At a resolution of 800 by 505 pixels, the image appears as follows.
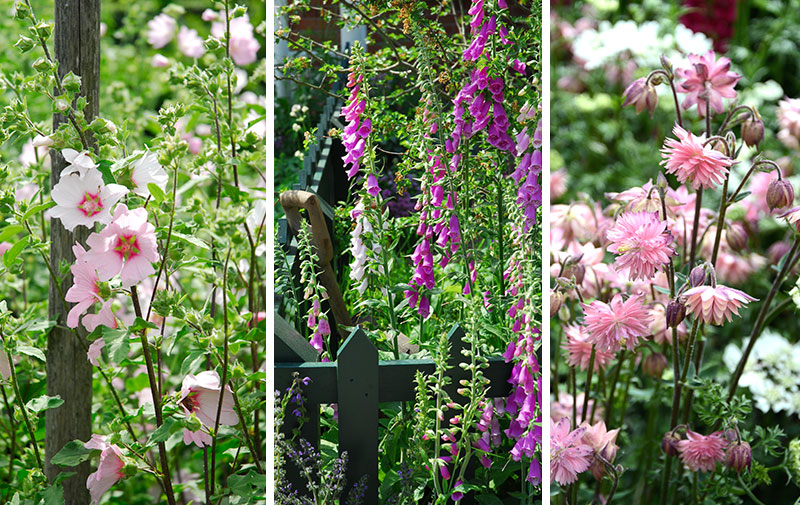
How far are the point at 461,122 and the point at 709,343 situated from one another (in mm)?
1147

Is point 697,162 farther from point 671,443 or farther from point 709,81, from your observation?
point 671,443

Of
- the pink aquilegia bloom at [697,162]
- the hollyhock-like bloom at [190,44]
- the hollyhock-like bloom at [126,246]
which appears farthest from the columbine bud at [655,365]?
the hollyhock-like bloom at [190,44]

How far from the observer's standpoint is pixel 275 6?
42.4 inches

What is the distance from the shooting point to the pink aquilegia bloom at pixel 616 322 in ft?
3.55

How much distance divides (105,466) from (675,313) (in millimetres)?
837

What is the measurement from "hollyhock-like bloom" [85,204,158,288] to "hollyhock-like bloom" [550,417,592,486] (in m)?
0.62

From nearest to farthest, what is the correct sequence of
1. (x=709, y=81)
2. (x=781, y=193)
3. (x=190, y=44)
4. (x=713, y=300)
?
(x=713, y=300)
(x=781, y=193)
(x=709, y=81)
(x=190, y=44)

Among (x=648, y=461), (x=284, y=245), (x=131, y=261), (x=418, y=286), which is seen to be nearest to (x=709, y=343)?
(x=648, y=461)

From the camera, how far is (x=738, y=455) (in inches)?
45.2

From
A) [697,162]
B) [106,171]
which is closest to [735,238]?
[697,162]

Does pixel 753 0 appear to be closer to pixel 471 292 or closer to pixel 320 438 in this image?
pixel 471 292

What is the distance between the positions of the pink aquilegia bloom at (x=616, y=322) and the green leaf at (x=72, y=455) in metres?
0.78

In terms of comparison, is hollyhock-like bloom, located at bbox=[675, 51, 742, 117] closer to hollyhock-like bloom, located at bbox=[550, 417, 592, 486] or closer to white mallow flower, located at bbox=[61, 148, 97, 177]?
hollyhock-like bloom, located at bbox=[550, 417, 592, 486]

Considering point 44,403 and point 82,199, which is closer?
point 82,199
